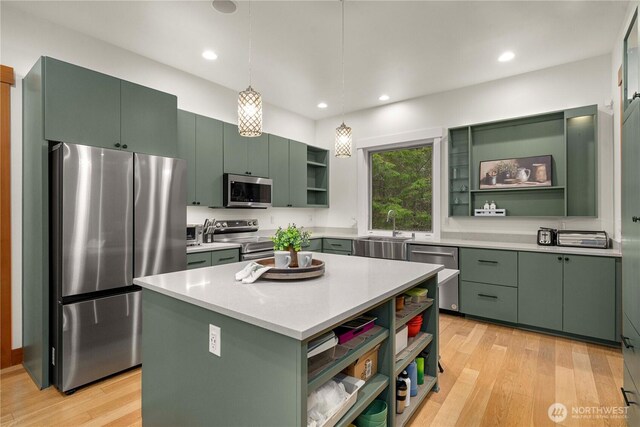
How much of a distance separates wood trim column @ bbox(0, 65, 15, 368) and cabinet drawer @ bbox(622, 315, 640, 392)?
413 centimetres

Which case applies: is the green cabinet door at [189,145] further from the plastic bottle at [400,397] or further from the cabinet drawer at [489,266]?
the cabinet drawer at [489,266]

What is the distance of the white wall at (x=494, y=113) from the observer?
3297mm

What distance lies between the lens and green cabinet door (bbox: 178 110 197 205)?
3367 mm

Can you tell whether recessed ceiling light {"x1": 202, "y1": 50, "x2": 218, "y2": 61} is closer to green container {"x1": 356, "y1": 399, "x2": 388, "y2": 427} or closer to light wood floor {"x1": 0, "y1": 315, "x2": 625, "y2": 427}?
light wood floor {"x1": 0, "y1": 315, "x2": 625, "y2": 427}

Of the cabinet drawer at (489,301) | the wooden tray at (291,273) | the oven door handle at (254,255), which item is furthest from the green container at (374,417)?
the cabinet drawer at (489,301)

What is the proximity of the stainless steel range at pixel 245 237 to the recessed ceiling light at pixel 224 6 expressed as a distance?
7.21ft

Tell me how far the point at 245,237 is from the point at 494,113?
138 inches

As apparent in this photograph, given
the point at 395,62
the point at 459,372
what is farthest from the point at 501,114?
the point at 459,372

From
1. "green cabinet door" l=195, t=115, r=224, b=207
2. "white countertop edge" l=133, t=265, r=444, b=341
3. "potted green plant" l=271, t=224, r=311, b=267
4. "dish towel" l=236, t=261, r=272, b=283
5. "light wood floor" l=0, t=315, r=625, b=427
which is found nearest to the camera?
"white countertop edge" l=133, t=265, r=444, b=341

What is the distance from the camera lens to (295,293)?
147 centimetres

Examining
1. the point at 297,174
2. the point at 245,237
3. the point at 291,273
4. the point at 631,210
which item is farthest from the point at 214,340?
the point at 297,174

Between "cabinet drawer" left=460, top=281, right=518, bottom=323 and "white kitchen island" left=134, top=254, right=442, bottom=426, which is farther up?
"white kitchen island" left=134, top=254, right=442, bottom=426

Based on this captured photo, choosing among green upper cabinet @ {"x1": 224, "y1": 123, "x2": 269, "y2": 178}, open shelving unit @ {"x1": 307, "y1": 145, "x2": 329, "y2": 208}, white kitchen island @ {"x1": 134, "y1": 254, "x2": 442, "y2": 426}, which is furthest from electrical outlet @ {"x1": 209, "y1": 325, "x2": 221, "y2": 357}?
open shelving unit @ {"x1": 307, "y1": 145, "x2": 329, "y2": 208}

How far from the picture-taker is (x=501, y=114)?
12.8 feet
